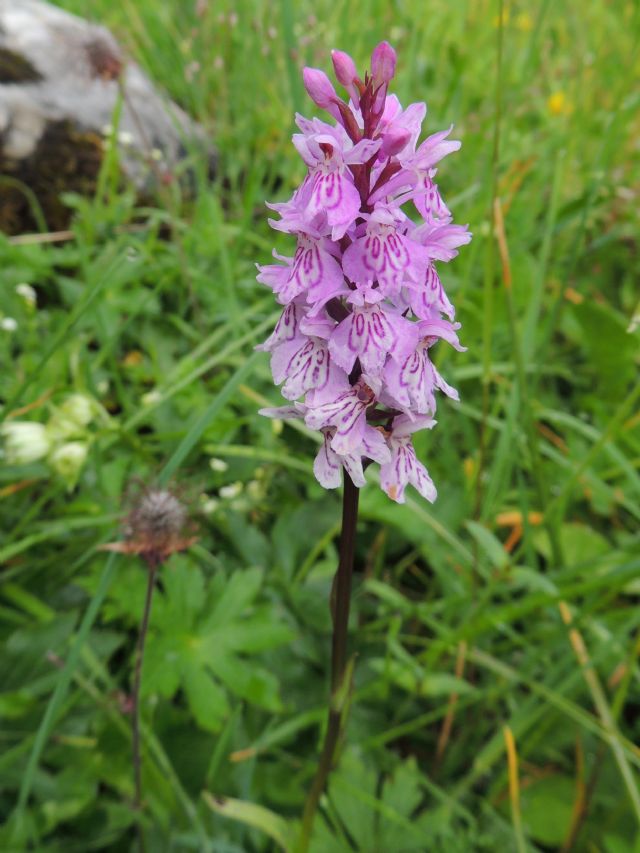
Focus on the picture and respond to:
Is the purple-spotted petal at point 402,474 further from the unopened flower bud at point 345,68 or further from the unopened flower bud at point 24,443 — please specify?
the unopened flower bud at point 24,443

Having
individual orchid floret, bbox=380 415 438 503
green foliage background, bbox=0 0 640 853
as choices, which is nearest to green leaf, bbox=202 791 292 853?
green foliage background, bbox=0 0 640 853

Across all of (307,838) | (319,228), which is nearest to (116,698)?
(307,838)

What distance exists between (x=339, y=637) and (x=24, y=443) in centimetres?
89

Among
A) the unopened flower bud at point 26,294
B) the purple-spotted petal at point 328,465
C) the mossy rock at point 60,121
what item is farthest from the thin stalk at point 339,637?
the mossy rock at point 60,121

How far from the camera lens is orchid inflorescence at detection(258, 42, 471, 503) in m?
0.78

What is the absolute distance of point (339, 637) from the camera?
96 centimetres

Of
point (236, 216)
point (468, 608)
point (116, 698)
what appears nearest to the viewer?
point (116, 698)

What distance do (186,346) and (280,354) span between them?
1406 millimetres

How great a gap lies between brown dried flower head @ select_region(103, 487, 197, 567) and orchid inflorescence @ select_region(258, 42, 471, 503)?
1.34 ft

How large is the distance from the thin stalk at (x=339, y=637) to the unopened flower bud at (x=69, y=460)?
0.74 metres

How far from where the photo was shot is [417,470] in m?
0.92

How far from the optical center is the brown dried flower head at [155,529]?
116 cm

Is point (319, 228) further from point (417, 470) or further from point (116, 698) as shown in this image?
point (116, 698)

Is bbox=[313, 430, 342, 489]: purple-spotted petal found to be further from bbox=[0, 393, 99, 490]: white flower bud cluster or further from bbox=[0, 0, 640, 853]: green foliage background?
bbox=[0, 393, 99, 490]: white flower bud cluster
